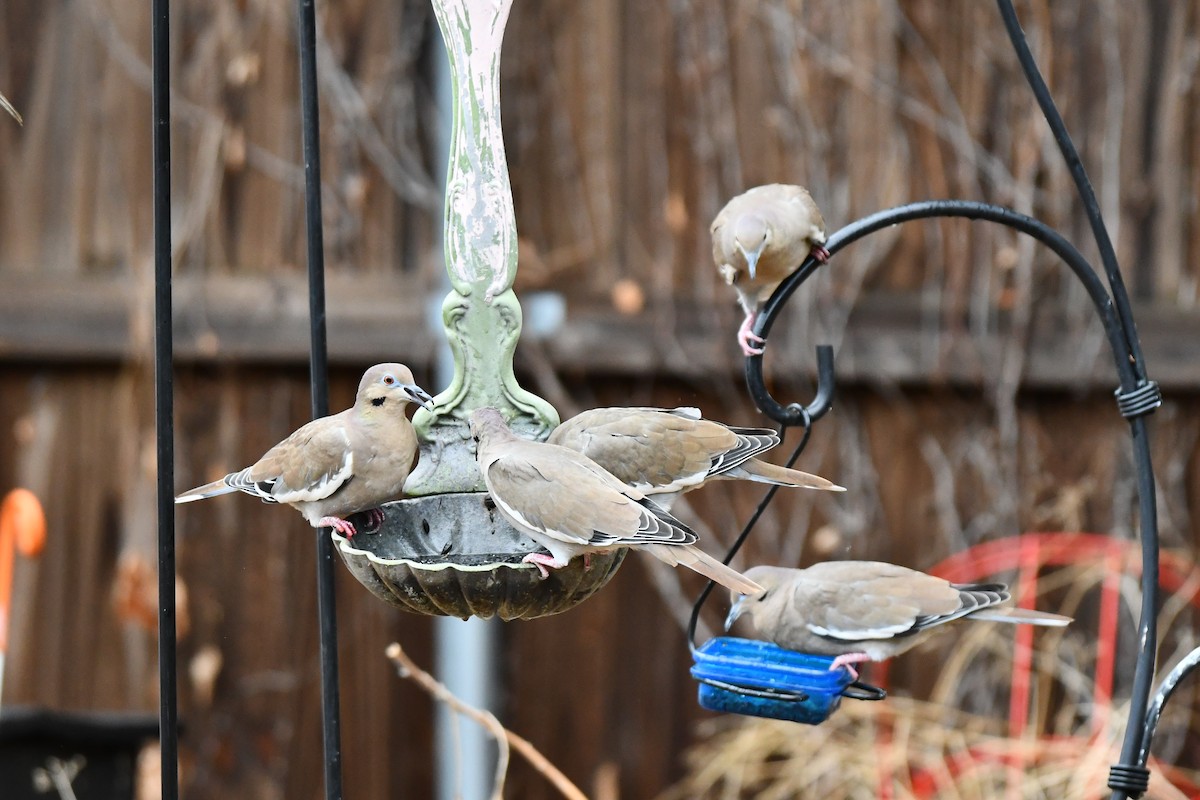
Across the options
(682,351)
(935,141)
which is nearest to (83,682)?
(682,351)

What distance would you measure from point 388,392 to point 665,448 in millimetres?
486

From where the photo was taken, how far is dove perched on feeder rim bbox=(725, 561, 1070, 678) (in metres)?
2.53

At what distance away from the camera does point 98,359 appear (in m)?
4.00

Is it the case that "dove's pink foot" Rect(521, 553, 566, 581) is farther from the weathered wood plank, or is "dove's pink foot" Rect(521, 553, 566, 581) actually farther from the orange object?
the weathered wood plank

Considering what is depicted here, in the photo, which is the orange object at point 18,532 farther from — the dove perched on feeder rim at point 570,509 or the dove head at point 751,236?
the dove head at point 751,236

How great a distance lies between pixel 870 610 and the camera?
2.55 metres

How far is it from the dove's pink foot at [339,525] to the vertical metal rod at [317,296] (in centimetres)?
11

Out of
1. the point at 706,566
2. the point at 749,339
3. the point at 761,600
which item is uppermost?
the point at 749,339

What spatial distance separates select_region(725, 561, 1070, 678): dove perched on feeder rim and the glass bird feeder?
1.40 feet

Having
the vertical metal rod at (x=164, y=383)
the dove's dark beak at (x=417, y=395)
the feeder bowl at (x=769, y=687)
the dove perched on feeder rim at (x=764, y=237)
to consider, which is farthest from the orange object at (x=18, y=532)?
the dove perched on feeder rim at (x=764, y=237)

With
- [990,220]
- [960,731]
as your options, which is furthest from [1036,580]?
[990,220]

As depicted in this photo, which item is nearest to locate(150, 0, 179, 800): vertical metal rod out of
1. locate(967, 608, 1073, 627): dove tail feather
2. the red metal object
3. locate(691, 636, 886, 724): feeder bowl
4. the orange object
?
the orange object

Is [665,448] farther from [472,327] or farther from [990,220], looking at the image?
[990,220]

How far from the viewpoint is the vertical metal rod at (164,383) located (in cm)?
198
